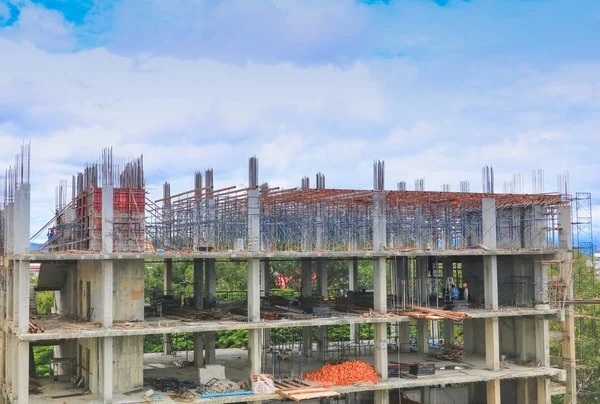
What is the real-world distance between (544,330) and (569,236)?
5259mm

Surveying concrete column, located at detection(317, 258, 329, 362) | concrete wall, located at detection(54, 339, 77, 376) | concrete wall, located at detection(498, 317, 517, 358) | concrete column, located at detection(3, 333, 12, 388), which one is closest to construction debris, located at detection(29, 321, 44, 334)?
concrete column, located at detection(3, 333, 12, 388)

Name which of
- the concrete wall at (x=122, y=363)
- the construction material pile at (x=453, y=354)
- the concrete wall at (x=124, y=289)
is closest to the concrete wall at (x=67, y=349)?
the concrete wall at (x=122, y=363)

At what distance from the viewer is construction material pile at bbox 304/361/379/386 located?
3262 centimetres

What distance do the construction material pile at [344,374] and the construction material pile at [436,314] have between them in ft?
11.2

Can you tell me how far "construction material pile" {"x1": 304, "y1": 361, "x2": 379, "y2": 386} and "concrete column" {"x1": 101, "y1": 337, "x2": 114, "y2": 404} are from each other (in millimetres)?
9516

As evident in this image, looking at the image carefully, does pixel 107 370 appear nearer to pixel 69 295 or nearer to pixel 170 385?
pixel 170 385

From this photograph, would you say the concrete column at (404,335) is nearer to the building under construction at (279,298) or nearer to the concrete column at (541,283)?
the building under construction at (279,298)

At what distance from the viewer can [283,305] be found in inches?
1563

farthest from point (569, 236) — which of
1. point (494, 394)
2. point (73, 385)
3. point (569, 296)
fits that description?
point (73, 385)

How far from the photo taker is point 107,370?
1112 inches

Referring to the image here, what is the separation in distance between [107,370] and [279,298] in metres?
14.6

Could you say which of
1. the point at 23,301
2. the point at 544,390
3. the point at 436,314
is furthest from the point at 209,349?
the point at 544,390

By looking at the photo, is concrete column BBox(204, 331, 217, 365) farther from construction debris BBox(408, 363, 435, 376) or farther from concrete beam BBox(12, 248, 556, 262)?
construction debris BBox(408, 363, 435, 376)

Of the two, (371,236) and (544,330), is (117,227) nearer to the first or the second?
(371,236)
